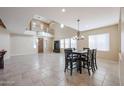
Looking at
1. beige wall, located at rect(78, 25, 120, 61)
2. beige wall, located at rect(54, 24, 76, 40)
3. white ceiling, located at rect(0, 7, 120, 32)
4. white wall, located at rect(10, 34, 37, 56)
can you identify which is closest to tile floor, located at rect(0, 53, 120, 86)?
white ceiling, located at rect(0, 7, 120, 32)

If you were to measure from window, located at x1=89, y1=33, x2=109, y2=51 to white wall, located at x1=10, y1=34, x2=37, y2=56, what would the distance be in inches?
274

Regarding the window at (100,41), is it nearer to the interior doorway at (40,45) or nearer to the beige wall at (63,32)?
the beige wall at (63,32)

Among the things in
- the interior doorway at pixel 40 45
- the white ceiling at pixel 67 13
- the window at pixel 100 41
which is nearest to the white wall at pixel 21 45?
the interior doorway at pixel 40 45

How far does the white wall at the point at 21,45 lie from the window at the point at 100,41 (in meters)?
6.97

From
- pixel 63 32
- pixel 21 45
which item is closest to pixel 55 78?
pixel 21 45

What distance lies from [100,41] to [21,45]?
26.2 ft

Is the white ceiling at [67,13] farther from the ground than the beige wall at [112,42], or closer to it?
farther from the ground

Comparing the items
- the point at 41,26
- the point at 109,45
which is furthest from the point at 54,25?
the point at 109,45

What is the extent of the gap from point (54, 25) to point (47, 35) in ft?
6.00

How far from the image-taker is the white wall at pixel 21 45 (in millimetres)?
10921

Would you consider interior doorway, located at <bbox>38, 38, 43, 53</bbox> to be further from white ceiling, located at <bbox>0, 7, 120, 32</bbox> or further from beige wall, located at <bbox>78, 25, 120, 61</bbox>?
beige wall, located at <bbox>78, 25, 120, 61</bbox>

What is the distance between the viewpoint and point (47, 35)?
14.6m
